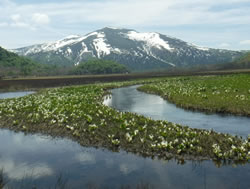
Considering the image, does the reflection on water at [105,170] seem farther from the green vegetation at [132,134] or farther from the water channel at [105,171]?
the green vegetation at [132,134]

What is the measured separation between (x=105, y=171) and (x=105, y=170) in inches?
5.0

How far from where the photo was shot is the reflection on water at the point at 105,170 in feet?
39.3

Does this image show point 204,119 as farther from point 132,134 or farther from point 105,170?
point 105,170

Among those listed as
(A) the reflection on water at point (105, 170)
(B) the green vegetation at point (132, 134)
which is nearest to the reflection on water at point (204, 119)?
(B) the green vegetation at point (132, 134)

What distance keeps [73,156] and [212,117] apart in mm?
14530

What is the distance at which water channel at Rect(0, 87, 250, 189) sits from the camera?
1195cm

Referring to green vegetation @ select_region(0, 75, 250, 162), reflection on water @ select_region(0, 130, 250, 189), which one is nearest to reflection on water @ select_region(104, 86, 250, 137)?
green vegetation @ select_region(0, 75, 250, 162)

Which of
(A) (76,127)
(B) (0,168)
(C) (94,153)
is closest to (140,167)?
(C) (94,153)

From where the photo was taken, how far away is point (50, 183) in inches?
480

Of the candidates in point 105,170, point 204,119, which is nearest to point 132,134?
point 105,170

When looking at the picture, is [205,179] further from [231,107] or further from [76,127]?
[231,107]

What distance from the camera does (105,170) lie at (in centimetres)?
1362

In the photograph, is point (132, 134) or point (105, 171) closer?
point (105, 171)

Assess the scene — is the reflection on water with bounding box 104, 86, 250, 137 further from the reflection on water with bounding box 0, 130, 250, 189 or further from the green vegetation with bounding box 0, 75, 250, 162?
the reflection on water with bounding box 0, 130, 250, 189
